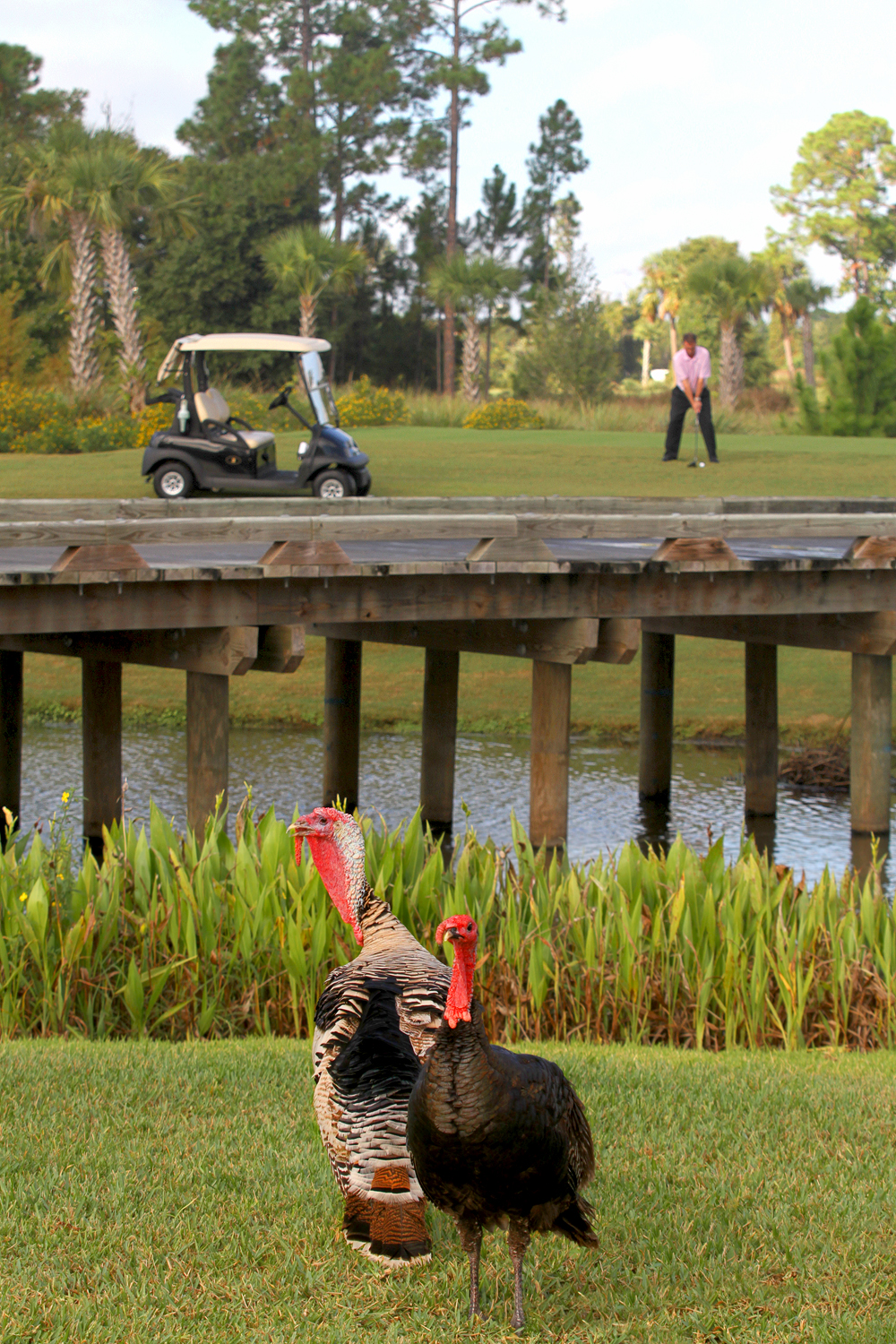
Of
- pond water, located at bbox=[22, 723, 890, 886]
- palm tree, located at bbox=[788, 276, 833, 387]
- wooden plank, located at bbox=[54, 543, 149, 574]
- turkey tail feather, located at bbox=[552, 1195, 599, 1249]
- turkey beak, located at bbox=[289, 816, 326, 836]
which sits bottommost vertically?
pond water, located at bbox=[22, 723, 890, 886]

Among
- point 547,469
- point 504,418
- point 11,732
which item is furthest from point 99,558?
point 504,418

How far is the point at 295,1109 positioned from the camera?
532 cm

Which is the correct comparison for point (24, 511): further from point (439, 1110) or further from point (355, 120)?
point (355, 120)

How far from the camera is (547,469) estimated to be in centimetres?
2798

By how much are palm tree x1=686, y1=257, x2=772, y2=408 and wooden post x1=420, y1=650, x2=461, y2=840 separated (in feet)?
105

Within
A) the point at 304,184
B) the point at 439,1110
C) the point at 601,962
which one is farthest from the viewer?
the point at 304,184

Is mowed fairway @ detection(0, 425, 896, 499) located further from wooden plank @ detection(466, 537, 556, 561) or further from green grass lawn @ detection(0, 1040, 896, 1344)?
green grass lawn @ detection(0, 1040, 896, 1344)

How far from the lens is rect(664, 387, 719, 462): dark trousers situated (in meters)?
22.8

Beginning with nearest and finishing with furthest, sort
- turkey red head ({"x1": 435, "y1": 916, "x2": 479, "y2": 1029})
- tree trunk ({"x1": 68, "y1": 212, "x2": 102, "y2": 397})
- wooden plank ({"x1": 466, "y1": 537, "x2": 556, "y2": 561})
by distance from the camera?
turkey red head ({"x1": 435, "y1": 916, "x2": 479, "y2": 1029}) → wooden plank ({"x1": 466, "y1": 537, "x2": 556, "y2": 561}) → tree trunk ({"x1": 68, "y1": 212, "x2": 102, "y2": 397})

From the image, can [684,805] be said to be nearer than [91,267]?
Yes

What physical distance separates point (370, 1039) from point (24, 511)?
9.13 meters

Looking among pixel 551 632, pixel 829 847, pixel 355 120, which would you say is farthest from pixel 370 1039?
pixel 355 120

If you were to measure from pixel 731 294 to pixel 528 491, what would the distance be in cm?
2188

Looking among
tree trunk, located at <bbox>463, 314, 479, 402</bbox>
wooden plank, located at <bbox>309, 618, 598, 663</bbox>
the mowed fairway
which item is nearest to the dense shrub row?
wooden plank, located at <bbox>309, 618, 598, 663</bbox>
